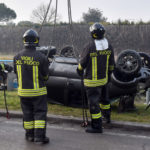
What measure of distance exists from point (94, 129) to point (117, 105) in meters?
2.07

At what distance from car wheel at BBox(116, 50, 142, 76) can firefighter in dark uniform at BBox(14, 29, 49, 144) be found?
2367mm

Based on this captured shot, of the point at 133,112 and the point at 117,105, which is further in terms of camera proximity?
the point at 117,105

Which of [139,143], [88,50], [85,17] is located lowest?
[139,143]

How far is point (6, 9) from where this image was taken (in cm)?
5931

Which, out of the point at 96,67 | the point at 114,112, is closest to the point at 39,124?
the point at 96,67

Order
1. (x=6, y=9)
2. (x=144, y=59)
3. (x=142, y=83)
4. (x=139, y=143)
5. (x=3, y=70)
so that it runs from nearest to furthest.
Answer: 1. (x=139, y=143)
2. (x=3, y=70)
3. (x=142, y=83)
4. (x=144, y=59)
5. (x=6, y=9)

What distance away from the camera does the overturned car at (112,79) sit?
6164 mm

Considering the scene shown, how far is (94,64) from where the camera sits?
16.3 ft

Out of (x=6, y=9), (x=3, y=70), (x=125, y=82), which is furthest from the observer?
(x=6, y=9)

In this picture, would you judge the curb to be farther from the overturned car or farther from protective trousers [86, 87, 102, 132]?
the overturned car

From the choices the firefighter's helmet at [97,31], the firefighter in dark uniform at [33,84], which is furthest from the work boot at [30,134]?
the firefighter's helmet at [97,31]

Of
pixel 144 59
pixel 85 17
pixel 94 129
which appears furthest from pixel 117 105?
pixel 85 17

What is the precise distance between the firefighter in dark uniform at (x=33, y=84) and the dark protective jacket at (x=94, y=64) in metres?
0.88

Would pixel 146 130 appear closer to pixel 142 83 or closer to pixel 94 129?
pixel 94 129
